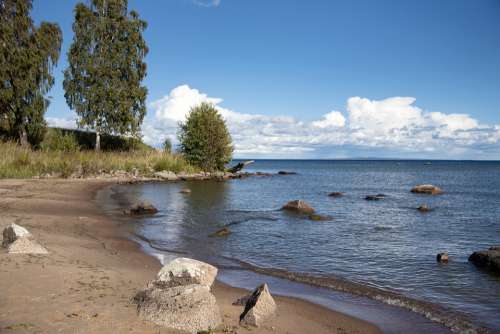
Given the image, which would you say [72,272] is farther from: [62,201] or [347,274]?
[62,201]

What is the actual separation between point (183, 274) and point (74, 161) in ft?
117

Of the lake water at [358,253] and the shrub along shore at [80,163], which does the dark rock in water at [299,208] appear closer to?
the lake water at [358,253]

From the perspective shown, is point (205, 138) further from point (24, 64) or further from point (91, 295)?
point (91, 295)

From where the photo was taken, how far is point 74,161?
1527 inches

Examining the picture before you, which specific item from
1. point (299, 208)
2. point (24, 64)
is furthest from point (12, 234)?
point (24, 64)

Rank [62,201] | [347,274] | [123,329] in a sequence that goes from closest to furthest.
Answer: [123,329]
[347,274]
[62,201]

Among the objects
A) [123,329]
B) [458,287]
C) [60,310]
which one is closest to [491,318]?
[458,287]

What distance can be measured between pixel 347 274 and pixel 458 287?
9.31 feet

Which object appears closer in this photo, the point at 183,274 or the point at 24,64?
the point at 183,274

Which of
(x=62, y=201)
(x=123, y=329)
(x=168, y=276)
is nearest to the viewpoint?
(x=123, y=329)

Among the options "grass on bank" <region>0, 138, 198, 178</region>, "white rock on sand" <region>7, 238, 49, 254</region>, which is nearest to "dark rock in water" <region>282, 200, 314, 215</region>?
"white rock on sand" <region>7, 238, 49, 254</region>

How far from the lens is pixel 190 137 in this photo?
55.5m

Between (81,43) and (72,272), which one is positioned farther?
(81,43)

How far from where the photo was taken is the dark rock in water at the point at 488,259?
38.8 feet
